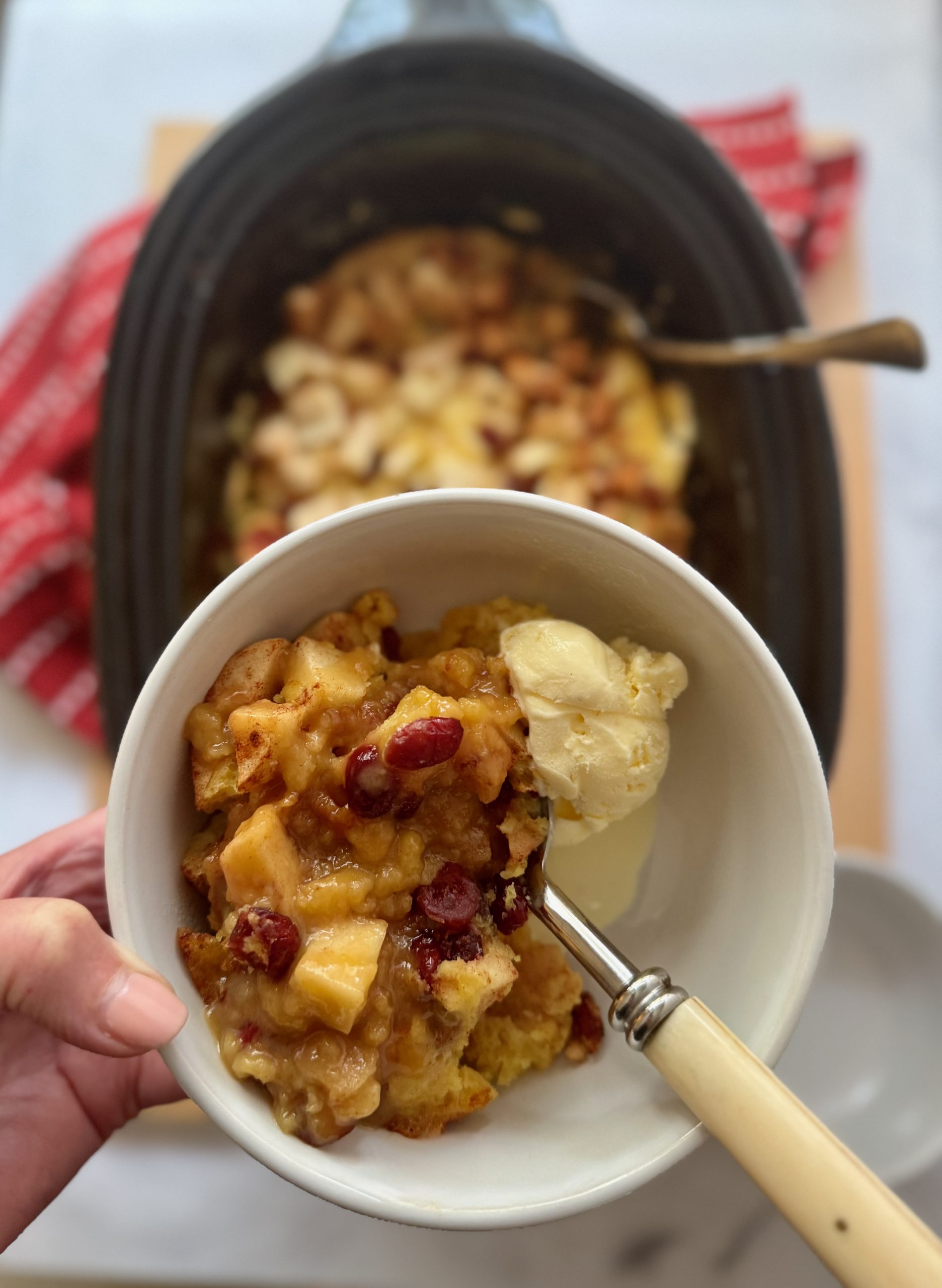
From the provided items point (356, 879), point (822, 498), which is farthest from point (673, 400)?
point (356, 879)

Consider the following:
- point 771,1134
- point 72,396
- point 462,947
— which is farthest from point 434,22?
point 771,1134

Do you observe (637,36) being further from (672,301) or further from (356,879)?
(356,879)

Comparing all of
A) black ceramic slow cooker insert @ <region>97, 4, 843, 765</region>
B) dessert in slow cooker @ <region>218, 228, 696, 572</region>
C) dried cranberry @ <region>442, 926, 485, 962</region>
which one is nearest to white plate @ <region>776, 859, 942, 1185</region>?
black ceramic slow cooker insert @ <region>97, 4, 843, 765</region>

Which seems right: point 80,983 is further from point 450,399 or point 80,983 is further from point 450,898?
point 450,399

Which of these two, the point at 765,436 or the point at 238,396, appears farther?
the point at 238,396

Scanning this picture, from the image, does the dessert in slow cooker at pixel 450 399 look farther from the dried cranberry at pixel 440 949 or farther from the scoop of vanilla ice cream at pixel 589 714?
the dried cranberry at pixel 440 949

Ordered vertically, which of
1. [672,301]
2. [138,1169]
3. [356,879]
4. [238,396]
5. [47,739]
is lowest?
[138,1169]

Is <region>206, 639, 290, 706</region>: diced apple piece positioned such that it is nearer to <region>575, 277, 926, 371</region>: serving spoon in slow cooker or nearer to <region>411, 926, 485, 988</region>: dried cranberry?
<region>411, 926, 485, 988</region>: dried cranberry
